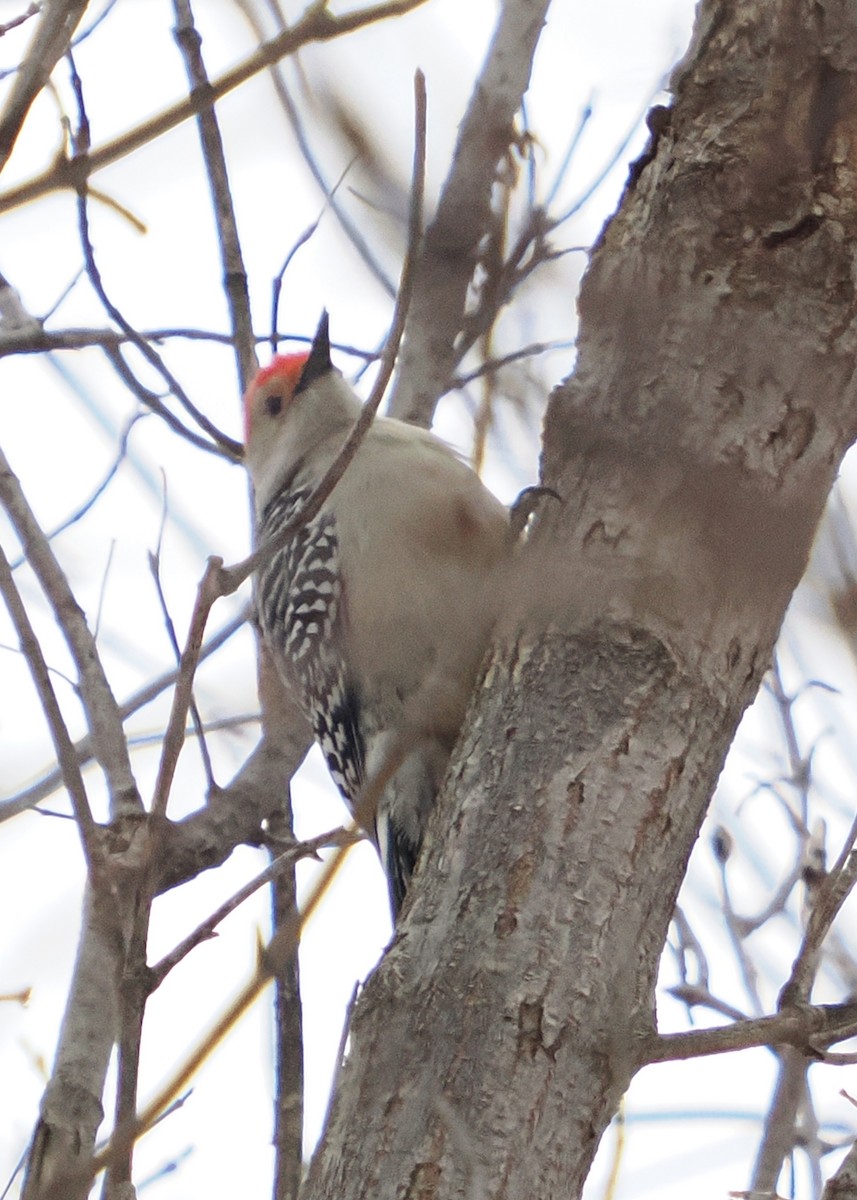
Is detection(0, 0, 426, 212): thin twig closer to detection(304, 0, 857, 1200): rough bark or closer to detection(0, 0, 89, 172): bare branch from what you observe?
detection(0, 0, 89, 172): bare branch

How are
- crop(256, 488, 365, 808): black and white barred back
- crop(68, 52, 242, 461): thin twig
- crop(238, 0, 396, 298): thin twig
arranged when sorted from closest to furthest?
crop(238, 0, 396, 298): thin twig < crop(68, 52, 242, 461): thin twig < crop(256, 488, 365, 808): black and white barred back

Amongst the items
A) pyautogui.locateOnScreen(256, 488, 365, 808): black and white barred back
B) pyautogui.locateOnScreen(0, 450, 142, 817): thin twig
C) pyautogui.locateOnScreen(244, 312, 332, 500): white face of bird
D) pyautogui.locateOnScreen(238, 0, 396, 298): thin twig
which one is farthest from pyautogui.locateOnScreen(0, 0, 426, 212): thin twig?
pyautogui.locateOnScreen(244, 312, 332, 500): white face of bird

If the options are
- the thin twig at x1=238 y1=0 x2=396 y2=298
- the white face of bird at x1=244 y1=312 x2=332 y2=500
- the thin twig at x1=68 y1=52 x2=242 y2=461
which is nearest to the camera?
the thin twig at x1=238 y1=0 x2=396 y2=298

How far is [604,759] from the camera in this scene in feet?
6.55

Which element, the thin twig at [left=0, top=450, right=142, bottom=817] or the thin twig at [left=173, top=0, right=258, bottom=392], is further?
the thin twig at [left=173, top=0, right=258, bottom=392]

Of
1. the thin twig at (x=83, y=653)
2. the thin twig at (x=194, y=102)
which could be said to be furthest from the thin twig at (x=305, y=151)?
the thin twig at (x=83, y=653)

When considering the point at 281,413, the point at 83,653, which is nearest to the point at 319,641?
the point at 281,413

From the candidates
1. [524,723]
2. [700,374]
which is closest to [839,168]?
[700,374]

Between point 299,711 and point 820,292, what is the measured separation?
1.82 meters

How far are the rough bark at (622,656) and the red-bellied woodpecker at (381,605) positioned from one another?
74 cm

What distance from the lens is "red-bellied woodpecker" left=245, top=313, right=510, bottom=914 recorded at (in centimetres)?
317

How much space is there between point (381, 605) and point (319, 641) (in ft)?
A: 1.32

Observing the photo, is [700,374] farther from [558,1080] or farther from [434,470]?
[434,470]

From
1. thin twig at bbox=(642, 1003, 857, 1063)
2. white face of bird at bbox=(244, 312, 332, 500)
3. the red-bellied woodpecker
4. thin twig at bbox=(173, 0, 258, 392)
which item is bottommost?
thin twig at bbox=(642, 1003, 857, 1063)
